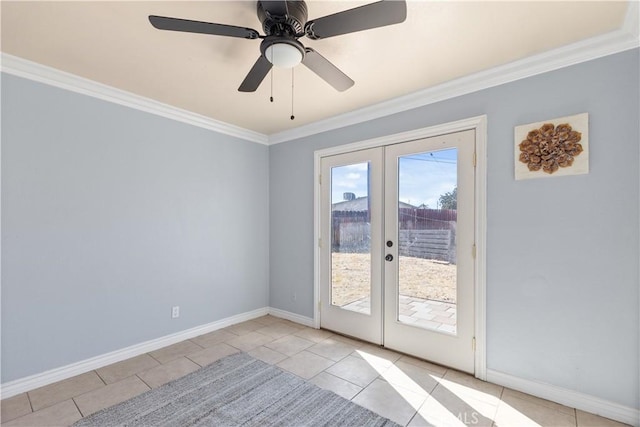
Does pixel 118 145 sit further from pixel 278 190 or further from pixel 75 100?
pixel 278 190

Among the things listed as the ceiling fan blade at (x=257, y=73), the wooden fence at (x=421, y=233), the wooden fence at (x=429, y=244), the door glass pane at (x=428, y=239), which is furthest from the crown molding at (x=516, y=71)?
the ceiling fan blade at (x=257, y=73)

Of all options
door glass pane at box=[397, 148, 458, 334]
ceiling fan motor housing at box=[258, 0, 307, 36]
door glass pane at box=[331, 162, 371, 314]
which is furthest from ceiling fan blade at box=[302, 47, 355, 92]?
door glass pane at box=[331, 162, 371, 314]

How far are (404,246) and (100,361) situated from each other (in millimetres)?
3010

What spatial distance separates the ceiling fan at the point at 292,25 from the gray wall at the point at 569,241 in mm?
1545

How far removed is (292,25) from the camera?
1574 mm

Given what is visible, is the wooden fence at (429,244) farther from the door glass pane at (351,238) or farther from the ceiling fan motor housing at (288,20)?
the ceiling fan motor housing at (288,20)

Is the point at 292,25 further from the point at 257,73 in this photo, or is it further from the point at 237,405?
the point at 237,405

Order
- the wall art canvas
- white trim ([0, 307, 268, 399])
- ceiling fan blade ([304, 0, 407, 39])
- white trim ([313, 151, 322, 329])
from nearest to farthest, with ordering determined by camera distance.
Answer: ceiling fan blade ([304, 0, 407, 39]) → the wall art canvas → white trim ([0, 307, 268, 399]) → white trim ([313, 151, 322, 329])

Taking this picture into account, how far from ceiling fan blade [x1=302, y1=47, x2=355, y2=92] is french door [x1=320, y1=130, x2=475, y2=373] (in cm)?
121

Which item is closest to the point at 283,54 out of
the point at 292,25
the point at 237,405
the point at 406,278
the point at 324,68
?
the point at 292,25

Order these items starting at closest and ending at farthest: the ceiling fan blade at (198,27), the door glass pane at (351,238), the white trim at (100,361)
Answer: the ceiling fan blade at (198,27), the white trim at (100,361), the door glass pane at (351,238)

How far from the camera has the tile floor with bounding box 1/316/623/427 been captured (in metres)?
1.99

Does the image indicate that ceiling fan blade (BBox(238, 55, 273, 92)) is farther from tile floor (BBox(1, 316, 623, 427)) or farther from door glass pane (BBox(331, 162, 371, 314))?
tile floor (BBox(1, 316, 623, 427))

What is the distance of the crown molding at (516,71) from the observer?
1910mm
